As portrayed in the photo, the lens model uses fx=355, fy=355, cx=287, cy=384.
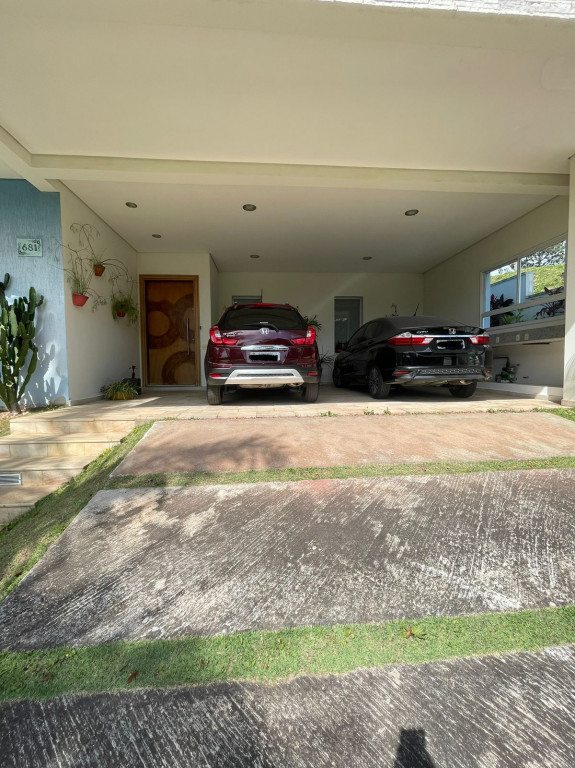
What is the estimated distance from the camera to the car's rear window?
4887 millimetres

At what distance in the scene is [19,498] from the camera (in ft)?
9.85

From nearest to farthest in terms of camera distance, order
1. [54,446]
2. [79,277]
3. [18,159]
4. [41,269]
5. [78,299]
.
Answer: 1. [54,446]
2. [18,159]
3. [41,269]
4. [78,299]
5. [79,277]

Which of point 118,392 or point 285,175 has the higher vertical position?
point 285,175

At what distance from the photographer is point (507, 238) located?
7238 mm

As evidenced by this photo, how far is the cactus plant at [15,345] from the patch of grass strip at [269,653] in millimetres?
4907

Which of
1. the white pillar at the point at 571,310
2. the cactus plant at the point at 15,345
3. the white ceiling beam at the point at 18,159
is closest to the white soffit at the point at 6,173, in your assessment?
the white ceiling beam at the point at 18,159

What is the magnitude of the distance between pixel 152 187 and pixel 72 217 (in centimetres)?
145

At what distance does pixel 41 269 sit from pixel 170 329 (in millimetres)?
3624

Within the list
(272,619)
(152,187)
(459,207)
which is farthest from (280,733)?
(459,207)

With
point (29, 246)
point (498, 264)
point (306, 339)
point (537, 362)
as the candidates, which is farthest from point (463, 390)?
point (29, 246)

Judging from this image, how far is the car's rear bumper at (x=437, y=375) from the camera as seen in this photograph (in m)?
5.02

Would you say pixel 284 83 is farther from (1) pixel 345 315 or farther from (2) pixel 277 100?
(1) pixel 345 315

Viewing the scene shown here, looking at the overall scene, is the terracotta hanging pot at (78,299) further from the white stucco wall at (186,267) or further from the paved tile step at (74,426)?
the white stucco wall at (186,267)

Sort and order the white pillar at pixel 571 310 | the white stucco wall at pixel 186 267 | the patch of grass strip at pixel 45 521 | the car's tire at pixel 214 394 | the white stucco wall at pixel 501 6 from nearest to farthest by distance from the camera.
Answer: the patch of grass strip at pixel 45 521, the white stucco wall at pixel 501 6, the white pillar at pixel 571 310, the car's tire at pixel 214 394, the white stucco wall at pixel 186 267
